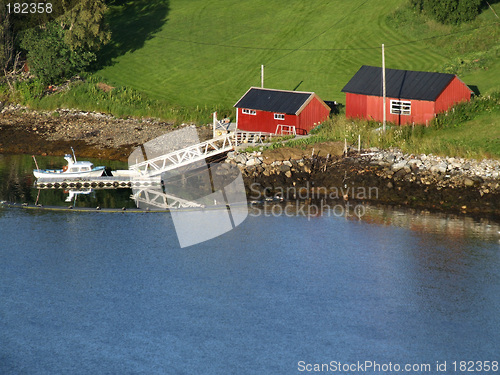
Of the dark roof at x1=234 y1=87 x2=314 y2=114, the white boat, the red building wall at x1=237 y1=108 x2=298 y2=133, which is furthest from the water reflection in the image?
the dark roof at x1=234 y1=87 x2=314 y2=114

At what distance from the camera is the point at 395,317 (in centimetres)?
3108

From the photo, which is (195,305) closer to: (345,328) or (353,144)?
(345,328)

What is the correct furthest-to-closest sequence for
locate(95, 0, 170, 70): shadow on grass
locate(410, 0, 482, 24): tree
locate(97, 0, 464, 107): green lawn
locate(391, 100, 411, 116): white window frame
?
locate(95, 0, 170, 70): shadow on grass → locate(410, 0, 482, 24): tree → locate(97, 0, 464, 107): green lawn → locate(391, 100, 411, 116): white window frame

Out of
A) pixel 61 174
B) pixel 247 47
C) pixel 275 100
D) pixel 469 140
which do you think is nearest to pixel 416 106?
pixel 469 140

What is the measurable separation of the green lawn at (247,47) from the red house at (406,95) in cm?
709

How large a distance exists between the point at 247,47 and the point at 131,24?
17.0 metres

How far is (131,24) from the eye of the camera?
8712 centimetres

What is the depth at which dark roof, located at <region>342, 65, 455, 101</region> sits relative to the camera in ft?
181

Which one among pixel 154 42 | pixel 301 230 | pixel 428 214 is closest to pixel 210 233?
pixel 301 230

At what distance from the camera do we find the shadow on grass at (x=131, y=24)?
8075cm

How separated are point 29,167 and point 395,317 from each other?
35.4 metres

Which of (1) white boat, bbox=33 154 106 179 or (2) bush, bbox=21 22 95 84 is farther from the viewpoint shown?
(2) bush, bbox=21 22 95 84

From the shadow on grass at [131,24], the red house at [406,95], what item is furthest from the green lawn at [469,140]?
the shadow on grass at [131,24]

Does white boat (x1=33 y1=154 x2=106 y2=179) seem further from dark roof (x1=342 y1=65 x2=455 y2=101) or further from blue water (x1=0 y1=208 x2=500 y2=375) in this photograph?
dark roof (x1=342 y1=65 x2=455 y2=101)
